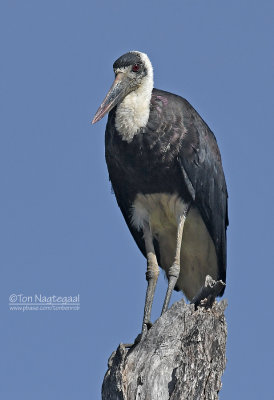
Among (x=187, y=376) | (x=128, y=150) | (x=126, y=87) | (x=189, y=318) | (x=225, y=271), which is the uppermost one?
(x=126, y=87)

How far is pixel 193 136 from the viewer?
891cm

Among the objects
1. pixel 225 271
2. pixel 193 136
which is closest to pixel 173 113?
pixel 193 136

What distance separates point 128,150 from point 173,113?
0.57 meters

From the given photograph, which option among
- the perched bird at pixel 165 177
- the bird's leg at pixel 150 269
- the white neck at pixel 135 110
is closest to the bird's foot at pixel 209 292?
the perched bird at pixel 165 177

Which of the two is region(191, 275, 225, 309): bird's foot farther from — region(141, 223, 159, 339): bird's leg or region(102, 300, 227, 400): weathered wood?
region(141, 223, 159, 339): bird's leg

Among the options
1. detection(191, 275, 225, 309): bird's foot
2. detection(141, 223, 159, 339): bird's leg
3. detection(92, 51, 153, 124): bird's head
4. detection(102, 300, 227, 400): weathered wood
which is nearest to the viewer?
detection(102, 300, 227, 400): weathered wood

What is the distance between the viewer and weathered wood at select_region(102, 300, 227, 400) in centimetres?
638

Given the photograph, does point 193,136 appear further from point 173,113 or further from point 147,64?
point 147,64

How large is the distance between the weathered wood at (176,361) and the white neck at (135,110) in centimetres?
254

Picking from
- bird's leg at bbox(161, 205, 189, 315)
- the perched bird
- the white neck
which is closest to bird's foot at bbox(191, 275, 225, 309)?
the perched bird

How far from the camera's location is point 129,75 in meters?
9.21

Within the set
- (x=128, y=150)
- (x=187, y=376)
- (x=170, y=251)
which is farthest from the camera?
(x=170, y=251)

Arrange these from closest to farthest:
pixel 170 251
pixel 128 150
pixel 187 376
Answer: pixel 187 376, pixel 128 150, pixel 170 251

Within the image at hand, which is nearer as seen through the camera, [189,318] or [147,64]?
[189,318]
